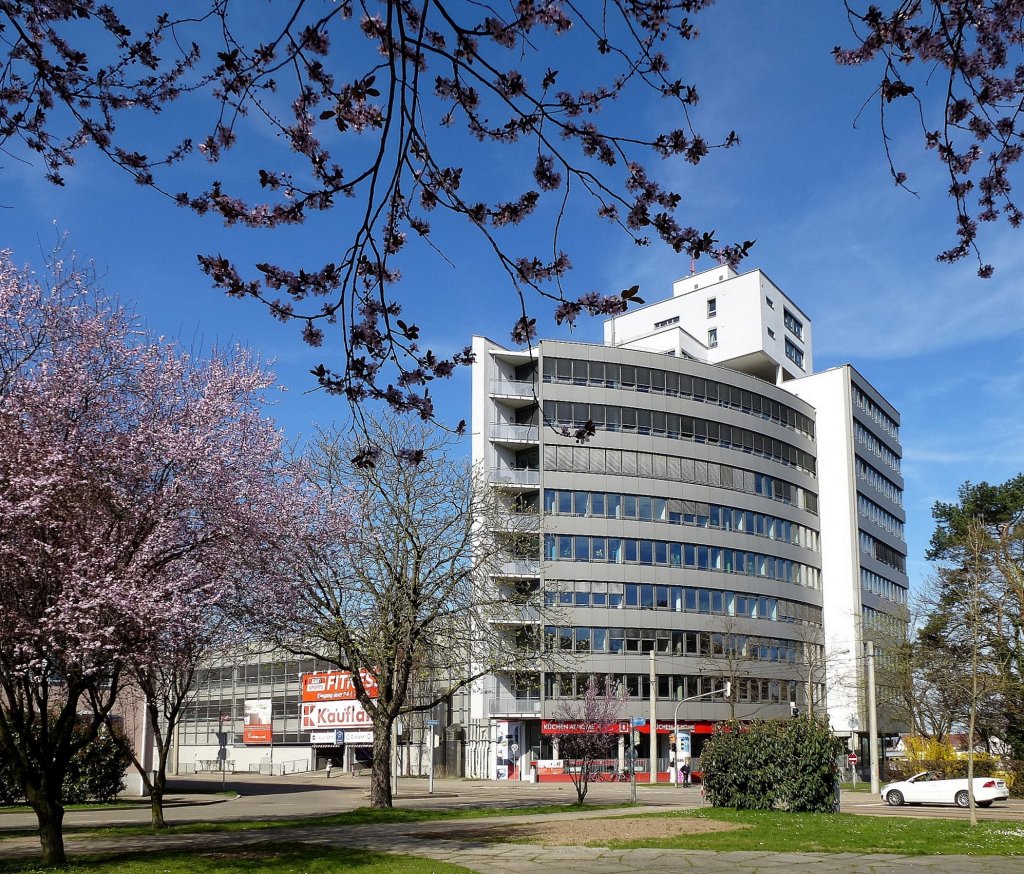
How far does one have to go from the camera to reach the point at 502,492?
123 ft

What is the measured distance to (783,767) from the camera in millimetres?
25609

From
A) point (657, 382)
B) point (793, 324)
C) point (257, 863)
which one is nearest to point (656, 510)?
point (657, 382)

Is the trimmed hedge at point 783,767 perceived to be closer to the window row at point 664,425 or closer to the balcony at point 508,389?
the window row at point 664,425

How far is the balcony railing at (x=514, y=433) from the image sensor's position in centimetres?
7038

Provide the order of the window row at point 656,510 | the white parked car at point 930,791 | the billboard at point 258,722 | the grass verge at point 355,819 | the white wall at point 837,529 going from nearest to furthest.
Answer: the grass verge at point 355,819 → the white parked car at point 930,791 → the window row at point 656,510 → the white wall at point 837,529 → the billboard at point 258,722

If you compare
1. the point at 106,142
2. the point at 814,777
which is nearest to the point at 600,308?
the point at 106,142

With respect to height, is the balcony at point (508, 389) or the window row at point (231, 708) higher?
the balcony at point (508, 389)

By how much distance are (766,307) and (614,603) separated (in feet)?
97.9

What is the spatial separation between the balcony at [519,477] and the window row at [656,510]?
1095 millimetres

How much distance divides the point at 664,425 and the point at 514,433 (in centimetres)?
1052

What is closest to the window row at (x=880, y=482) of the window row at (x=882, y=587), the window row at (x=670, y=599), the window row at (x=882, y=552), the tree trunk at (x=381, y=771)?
the window row at (x=882, y=552)

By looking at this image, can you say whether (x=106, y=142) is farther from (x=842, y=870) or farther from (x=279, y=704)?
(x=279, y=704)

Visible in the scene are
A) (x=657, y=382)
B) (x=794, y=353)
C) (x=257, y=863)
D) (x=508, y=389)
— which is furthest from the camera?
(x=794, y=353)

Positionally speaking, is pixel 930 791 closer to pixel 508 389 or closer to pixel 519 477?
pixel 519 477
